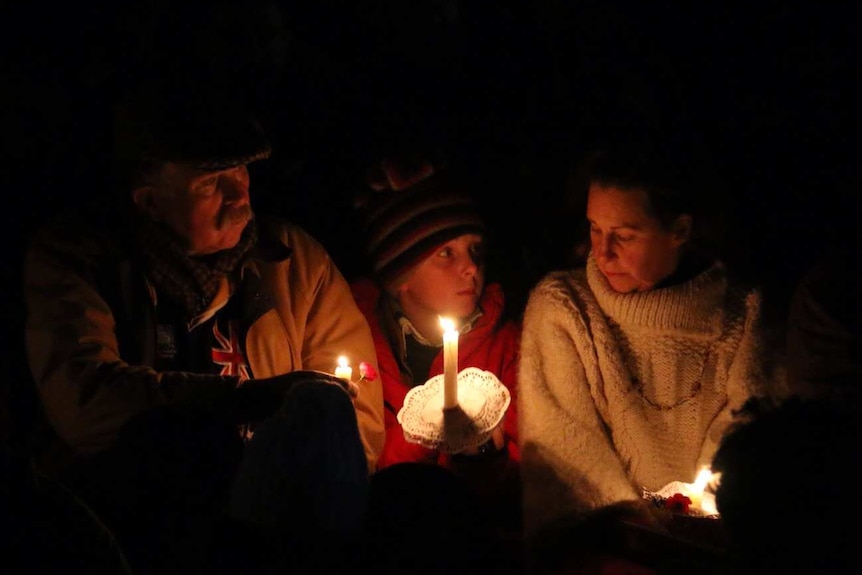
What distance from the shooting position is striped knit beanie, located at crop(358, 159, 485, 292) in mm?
3215

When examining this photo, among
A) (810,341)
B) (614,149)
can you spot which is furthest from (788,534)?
(614,149)

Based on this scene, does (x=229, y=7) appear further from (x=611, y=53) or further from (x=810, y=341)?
(x=810, y=341)

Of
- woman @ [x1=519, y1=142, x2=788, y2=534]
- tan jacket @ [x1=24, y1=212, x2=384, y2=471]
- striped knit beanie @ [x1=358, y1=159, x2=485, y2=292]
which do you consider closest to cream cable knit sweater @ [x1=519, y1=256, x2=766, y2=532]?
woman @ [x1=519, y1=142, x2=788, y2=534]

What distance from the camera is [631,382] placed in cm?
309

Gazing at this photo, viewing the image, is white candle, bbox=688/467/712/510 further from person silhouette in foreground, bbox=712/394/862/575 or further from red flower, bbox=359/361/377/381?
red flower, bbox=359/361/377/381

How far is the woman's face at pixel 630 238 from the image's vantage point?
291cm

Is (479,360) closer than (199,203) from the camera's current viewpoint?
No

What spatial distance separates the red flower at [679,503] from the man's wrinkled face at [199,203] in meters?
1.61

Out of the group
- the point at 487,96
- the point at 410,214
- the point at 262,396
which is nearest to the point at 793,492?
the point at 262,396

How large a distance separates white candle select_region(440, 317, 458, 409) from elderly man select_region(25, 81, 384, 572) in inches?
13.8

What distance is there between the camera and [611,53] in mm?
3490

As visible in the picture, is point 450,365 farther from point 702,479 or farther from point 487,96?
point 487,96

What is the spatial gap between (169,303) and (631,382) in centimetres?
155

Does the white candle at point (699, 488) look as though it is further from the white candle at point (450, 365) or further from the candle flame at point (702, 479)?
the white candle at point (450, 365)
